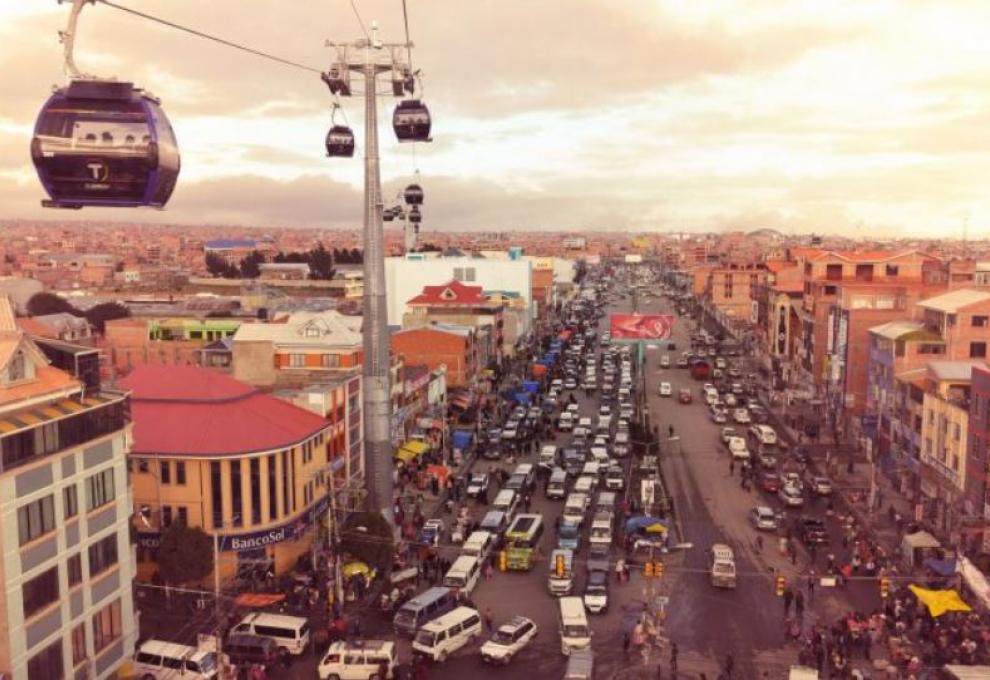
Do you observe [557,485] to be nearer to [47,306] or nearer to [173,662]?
[173,662]

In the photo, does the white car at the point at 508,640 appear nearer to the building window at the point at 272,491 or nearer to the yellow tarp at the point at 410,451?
the building window at the point at 272,491

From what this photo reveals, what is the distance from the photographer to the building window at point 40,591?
1927cm

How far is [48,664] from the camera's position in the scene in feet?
65.3

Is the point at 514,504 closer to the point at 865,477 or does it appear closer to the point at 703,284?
the point at 865,477

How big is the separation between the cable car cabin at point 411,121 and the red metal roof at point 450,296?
5485 centimetres

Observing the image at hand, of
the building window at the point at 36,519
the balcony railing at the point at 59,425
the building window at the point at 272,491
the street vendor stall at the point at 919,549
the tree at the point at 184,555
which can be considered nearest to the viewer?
the balcony railing at the point at 59,425

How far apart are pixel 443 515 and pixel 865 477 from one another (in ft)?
67.7

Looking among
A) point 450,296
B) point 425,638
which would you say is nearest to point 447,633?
point 425,638

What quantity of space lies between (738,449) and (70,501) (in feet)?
114

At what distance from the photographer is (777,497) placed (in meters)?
41.2

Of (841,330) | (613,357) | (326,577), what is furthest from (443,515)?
(613,357)

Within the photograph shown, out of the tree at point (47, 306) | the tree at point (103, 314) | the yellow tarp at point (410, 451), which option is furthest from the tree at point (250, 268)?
the yellow tarp at point (410, 451)

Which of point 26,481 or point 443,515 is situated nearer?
point 26,481

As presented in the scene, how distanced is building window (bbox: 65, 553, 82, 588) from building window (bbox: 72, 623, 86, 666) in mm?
1006
